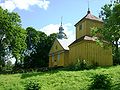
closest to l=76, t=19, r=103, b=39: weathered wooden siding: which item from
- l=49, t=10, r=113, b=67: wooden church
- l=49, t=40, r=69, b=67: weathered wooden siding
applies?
l=49, t=10, r=113, b=67: wooden church

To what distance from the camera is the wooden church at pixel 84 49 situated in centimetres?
4238

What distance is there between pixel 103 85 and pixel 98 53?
2023cm

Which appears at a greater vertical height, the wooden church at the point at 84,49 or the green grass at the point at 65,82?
the wooden church at the point at 84,49

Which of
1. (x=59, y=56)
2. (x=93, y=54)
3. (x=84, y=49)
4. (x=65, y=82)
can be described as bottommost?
(x=65, y=82)

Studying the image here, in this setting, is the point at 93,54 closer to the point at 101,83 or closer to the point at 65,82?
the point at 65,82

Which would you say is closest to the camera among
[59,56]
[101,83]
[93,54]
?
[101,83]

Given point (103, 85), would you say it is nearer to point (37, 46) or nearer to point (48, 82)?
point (48, 82)

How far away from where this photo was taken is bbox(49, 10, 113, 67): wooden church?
42375mm

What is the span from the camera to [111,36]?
27188 millimetres

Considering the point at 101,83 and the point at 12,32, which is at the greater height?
the point at 12,32

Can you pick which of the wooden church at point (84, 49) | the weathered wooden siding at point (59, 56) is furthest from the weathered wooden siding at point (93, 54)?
the weathered wooden siding at point (59, 56)

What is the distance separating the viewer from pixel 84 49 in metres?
42.5

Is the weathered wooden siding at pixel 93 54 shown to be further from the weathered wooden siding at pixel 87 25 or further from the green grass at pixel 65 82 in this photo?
the green grass at pixel 65 82

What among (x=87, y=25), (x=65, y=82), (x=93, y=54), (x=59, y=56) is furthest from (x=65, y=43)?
(x=65, y=82)
